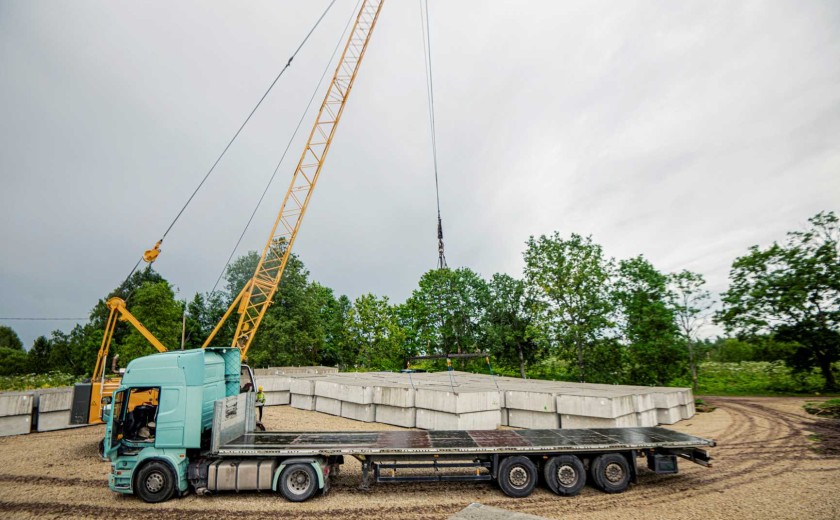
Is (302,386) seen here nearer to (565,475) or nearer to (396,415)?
(396,415)

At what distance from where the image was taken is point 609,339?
32.8m

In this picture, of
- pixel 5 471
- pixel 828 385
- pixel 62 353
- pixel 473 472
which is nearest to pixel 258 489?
pixel 473 472

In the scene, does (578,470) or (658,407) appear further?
Answer: (658,407)

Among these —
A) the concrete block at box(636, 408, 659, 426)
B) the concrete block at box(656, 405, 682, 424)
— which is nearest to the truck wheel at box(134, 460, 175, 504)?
the concrete block at box(636, 408, 659, 426)

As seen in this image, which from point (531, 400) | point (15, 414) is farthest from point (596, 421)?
point (15, 414)

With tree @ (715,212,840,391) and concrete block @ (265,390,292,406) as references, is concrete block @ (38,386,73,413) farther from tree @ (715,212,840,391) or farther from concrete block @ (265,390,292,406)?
tree @ (715,212,840,391)

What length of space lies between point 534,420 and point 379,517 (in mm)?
9477

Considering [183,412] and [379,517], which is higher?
[183,412]

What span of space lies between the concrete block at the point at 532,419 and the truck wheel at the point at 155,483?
1204cm

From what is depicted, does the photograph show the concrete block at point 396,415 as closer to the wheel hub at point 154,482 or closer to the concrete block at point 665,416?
the wheel hub at point 154,482

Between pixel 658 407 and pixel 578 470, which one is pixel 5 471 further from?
pixel 658 407

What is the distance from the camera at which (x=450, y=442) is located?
33.1ft

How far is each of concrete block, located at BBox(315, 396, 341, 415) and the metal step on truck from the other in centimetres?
1105

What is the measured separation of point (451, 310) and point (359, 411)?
1139 inches
